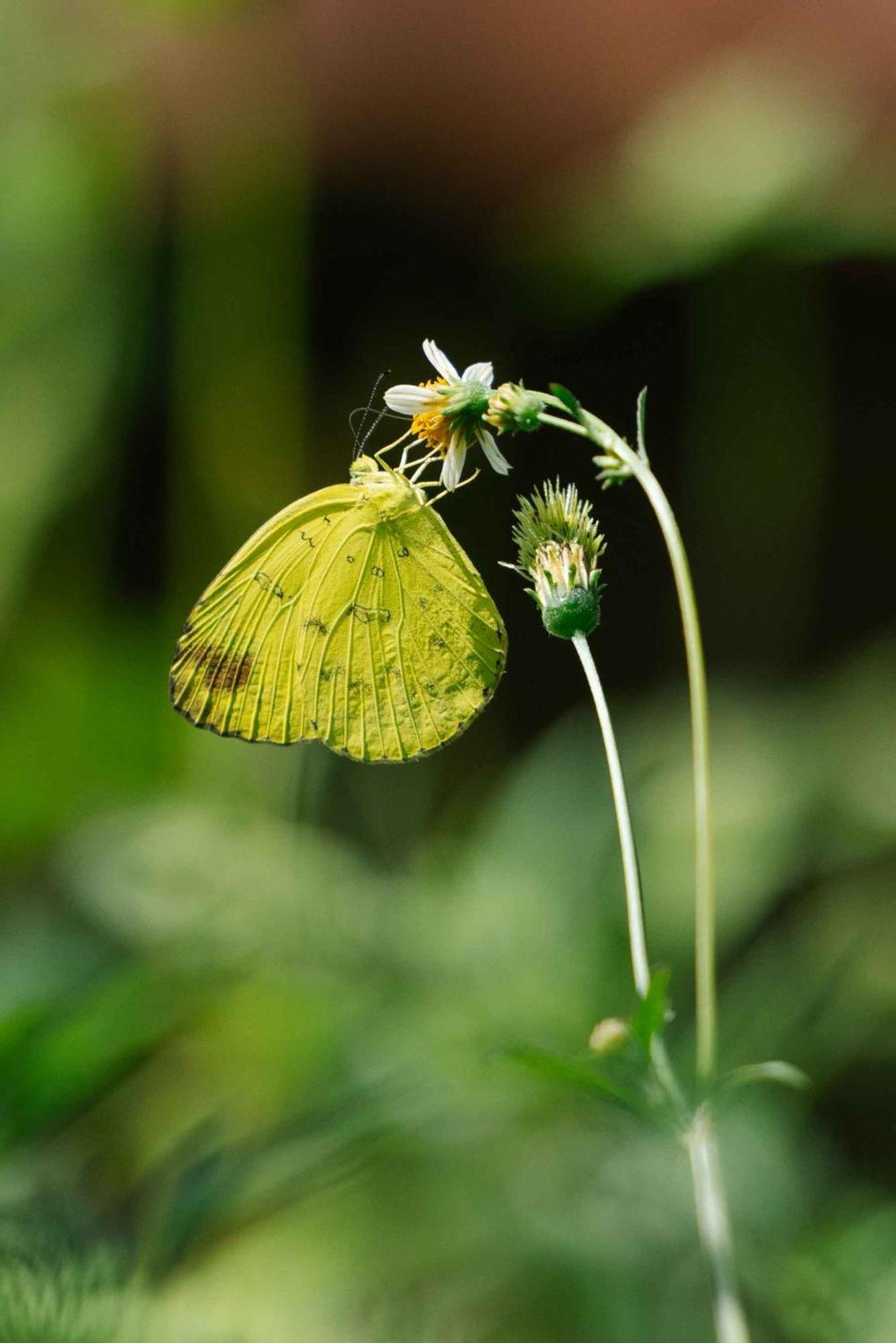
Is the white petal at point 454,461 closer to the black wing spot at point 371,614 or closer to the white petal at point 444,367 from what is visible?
the white petal at point 444,367

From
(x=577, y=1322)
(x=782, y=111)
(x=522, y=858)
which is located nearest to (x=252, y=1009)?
(x=522, y=858)

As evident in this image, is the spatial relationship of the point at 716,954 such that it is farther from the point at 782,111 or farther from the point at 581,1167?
the point at 782,111

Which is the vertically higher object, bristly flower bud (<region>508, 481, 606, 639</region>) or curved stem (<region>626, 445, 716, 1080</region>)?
bristly flower bud (<region>508, 481, 606, 639</region>)

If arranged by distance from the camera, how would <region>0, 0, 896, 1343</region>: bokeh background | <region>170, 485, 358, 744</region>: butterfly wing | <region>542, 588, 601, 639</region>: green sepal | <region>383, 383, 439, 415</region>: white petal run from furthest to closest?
<region>0, 0, 896, 1343</region>: bokeh background → <region>170, 485, 358, 744</region>: butterfly wing → <region>383, 383, 439, 415</region>: white petal → <region>542, 588, 601, 639</region>: green sepal

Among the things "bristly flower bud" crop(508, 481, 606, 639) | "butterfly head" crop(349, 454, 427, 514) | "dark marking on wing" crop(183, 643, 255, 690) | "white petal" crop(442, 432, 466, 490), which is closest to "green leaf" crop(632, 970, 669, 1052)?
"bristly flower bud" crop(508, 481, 606, 639)

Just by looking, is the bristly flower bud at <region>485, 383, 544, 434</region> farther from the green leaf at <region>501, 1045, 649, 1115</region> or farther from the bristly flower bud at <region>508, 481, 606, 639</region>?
the green leaf at <region>501, 1045, 649, 1115</region>
